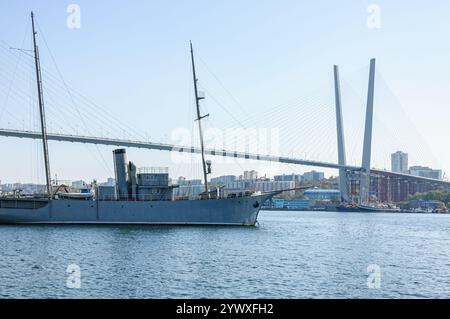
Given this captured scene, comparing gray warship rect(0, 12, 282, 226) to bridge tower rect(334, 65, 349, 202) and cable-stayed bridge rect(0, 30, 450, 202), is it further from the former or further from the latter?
bridge tower rect(334, 65, 349, 202)

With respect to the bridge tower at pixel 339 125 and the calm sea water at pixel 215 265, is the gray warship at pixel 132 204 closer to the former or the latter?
the calm sea water at pixel 215 265

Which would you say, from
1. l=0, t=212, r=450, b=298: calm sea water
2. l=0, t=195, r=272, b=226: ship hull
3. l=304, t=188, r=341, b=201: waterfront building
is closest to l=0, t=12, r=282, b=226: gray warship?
l=0, t=195, r=272, b=226: ship hull

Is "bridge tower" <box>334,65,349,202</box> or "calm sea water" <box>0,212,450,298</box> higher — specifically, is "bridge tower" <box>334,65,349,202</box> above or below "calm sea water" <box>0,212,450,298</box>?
above

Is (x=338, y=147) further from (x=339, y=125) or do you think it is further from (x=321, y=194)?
(x=321, y=194)

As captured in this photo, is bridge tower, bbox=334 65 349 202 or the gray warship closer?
the gray warship

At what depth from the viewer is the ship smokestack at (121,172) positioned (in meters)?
48.8

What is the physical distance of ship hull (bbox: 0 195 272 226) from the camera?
1801 inches

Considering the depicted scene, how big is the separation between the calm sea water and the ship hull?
6275 mm

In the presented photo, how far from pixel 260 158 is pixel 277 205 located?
333 feet

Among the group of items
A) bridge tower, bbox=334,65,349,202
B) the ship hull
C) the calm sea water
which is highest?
bridge tower, bbox=334,65,349,202

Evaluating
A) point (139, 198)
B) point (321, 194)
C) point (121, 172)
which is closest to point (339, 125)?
point (121, 172)

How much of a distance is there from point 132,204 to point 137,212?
82cm

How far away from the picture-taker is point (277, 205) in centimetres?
17925

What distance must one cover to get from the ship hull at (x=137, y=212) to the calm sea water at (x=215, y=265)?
6.27 metres
